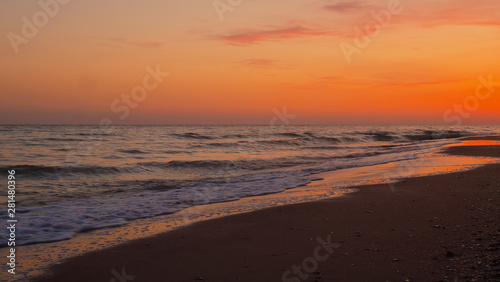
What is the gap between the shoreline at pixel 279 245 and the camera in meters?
4.80

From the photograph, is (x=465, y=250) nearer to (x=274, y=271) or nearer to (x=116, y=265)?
(x=274, y=271)

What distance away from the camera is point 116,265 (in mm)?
5250

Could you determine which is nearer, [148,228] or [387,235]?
[387,235]

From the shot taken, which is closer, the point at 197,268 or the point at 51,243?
the point at 197,268

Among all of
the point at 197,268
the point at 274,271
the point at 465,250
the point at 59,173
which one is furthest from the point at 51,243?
the point at 59,173

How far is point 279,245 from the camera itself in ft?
19.5

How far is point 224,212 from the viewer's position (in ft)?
28.9

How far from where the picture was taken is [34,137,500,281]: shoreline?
4.80 m

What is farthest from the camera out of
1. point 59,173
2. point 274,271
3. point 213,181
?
point 59,173

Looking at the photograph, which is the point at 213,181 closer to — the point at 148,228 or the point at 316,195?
the point at 316,195

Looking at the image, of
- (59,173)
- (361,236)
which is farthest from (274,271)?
(59,173)

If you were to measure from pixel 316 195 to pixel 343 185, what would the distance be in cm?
210

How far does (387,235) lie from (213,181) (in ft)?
30.8

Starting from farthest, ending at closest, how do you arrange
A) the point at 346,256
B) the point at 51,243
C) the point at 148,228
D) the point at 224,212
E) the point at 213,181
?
the point at 213,181 < the point at 224,212 < the point at 148,228 < the point at 51,243 < the point at 346,256
